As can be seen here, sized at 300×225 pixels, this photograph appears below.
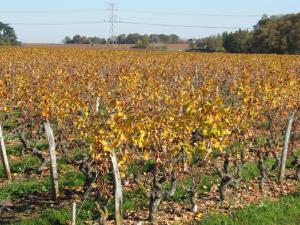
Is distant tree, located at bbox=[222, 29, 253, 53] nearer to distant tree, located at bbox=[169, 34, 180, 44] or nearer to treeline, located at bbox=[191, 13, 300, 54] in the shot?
treeline, located at bbox=[191, 13, 300, 54]

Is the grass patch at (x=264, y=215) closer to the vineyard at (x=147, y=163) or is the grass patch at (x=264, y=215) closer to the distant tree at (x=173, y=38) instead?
the vineyard at (x=147, y=163)

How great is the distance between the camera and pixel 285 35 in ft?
195

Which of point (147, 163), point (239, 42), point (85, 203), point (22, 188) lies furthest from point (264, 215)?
point (239, 42)

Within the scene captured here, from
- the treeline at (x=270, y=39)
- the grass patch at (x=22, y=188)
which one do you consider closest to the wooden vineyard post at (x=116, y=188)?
the grass patch at (x=22, y=188)

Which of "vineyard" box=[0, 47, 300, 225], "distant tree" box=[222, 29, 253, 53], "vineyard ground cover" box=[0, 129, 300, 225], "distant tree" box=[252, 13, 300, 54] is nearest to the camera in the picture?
"vineyard" box=[0, 47, 300, 225]

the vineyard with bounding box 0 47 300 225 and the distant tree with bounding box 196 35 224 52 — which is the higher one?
the distant tree with bounding box 196 35 224 52

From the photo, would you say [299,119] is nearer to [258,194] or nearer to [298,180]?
[298,180]

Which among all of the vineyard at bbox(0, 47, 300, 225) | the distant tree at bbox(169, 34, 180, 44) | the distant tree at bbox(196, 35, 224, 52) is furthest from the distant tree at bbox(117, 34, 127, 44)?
the vineyard at bbox(0, 47, 300, 225)

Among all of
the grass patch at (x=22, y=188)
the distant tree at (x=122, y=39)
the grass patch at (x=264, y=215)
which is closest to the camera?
the grass patch at (x=264, y=215)

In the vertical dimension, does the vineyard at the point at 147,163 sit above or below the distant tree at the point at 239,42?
below

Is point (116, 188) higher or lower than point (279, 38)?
lower

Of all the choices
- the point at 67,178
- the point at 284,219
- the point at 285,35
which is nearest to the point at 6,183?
the point at 67,178

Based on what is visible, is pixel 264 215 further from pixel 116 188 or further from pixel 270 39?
pixel 270 39

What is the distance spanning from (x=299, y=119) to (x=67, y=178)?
6.16 metres
